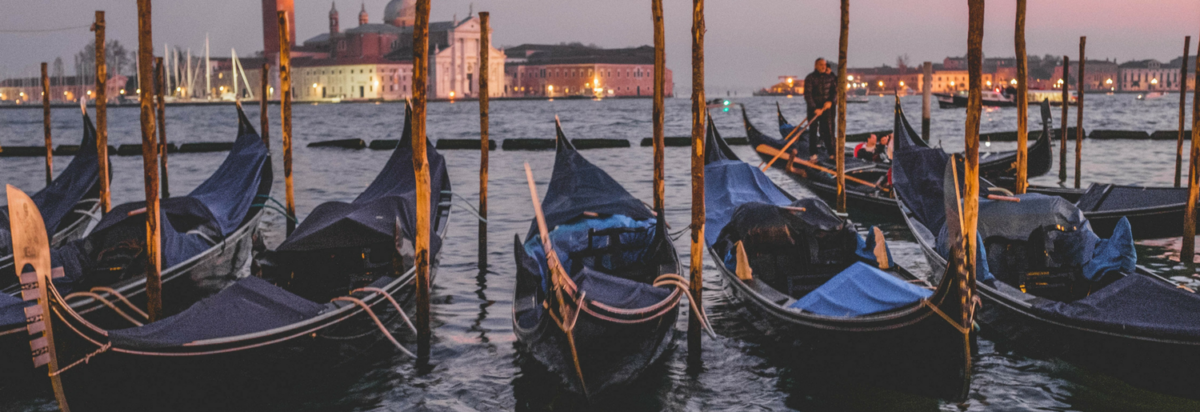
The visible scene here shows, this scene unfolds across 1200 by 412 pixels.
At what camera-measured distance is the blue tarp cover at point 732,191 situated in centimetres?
539

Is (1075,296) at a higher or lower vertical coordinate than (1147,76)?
lower

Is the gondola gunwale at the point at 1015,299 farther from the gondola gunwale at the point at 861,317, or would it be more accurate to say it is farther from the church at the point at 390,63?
the church at the point at 390,63

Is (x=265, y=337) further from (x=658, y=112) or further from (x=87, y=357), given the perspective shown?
(x=658, y=112)

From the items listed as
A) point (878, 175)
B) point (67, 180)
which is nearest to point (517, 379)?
point (67, 180)

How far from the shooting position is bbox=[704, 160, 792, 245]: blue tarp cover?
539 cm

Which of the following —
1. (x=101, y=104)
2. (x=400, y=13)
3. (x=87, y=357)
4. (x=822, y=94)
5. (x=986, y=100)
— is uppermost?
(x=400, y=13)

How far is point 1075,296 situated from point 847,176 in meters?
4.19

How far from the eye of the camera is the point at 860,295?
337 cm

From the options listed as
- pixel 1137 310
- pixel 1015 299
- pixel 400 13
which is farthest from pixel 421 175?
pixel 400 13

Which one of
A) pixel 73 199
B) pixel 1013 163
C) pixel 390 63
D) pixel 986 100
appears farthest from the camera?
pixel 390 63

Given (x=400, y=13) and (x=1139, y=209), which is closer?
(x=1139, y=209)

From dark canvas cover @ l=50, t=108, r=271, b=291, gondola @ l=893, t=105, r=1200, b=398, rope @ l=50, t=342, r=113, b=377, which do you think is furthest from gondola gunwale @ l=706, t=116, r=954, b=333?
dark canvas cover @ l=50, t=108, r=271, b=291

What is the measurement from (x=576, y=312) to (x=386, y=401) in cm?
92

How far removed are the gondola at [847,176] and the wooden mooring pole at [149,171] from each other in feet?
16.2
